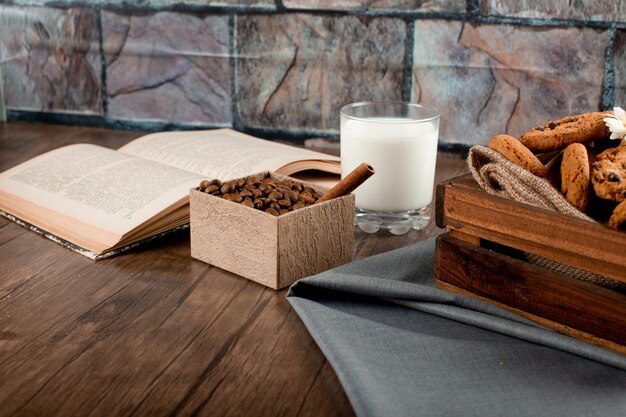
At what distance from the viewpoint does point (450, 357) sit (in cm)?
87

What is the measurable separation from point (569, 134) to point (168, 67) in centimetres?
132

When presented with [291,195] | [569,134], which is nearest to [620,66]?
[569,134]

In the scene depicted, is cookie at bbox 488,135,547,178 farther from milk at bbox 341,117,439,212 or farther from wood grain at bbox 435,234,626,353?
milk at bbox 341,117,439,212

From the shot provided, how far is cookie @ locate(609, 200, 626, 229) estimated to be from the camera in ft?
2.72

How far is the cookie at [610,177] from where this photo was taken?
85 centimetres

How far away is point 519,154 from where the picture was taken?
3.15 feet

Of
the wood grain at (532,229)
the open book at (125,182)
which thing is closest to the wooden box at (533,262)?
the wood grain at (532,229)

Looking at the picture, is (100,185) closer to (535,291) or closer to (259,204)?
(259,204)

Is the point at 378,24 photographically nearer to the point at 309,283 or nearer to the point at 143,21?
the point at 143,21

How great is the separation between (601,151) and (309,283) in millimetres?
393

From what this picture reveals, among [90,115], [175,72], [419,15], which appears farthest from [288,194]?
[90,115]

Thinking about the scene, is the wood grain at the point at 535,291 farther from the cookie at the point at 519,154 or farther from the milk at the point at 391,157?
the milk at the point at 391,157

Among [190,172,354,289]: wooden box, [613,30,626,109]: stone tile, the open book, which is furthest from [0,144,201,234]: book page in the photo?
[613,30,626,109]: stone tile

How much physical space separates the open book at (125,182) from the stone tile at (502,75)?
513 mm
